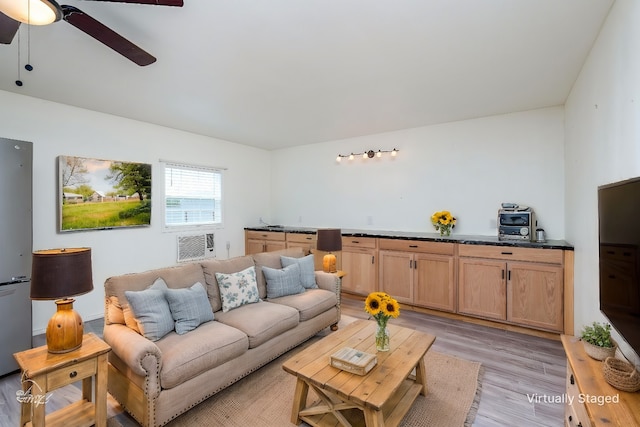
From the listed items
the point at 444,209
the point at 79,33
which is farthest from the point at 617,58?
the point at 79,33

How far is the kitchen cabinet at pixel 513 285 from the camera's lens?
3057mm

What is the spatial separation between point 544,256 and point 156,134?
5.19 meters

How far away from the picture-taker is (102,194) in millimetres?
3695

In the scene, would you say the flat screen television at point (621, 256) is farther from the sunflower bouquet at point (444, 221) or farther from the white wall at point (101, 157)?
the white wall at point (101, 157)

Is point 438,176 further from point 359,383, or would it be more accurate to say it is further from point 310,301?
point 359,383

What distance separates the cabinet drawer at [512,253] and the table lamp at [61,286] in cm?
365

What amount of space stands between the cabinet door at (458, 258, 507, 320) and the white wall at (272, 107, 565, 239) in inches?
28.7

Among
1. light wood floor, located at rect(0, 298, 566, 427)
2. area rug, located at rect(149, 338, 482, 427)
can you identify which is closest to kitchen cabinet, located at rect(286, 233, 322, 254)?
light wood floor, located at rect(0, 298, 566, 427)

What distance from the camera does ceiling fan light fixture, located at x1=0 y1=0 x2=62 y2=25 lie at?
4.37ft

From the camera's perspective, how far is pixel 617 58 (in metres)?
1.74

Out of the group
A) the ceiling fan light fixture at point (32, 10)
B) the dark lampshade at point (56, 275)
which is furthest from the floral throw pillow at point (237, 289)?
the ceiling fan light fixture at point (32, 10)

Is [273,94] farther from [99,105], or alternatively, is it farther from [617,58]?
[617,58]

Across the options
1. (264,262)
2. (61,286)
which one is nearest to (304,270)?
(264,262)

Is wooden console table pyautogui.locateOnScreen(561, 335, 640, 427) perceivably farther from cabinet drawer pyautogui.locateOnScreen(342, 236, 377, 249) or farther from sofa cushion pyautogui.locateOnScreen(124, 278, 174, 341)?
cabinet drawer pyautogui.locateOnScreen(342, 236, 377, 249)
